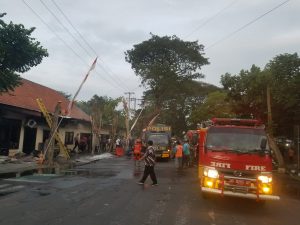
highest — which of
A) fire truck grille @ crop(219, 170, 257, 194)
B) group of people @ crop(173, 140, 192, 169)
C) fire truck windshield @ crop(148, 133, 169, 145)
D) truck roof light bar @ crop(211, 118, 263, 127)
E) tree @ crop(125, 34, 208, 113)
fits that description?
tree @ crop(125, 34, 208, 113)

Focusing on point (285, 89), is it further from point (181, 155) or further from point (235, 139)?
point (235, 139)

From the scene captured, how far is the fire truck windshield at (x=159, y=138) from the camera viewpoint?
115 feet

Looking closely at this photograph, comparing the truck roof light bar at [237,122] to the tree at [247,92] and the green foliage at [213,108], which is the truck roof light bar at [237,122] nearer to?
the tree at [247,92]

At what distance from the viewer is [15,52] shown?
19.1 meters

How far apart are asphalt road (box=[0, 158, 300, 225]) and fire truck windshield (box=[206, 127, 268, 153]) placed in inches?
65.4

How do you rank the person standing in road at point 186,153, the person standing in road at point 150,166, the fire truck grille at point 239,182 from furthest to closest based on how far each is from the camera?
the person standing in road at point 186,153
the person standing in road at point 150,166
the fire truck grille at point 239,182

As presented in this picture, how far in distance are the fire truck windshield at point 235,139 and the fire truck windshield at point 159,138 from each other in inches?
885

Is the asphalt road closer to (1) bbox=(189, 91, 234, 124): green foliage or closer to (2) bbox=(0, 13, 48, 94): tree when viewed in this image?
(2) bbox=(0, 13, 48, 94): tree

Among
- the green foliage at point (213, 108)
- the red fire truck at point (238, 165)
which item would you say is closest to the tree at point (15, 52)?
the red fire truck at point (238, 165)

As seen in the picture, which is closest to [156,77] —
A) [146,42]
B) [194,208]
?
[146,42]

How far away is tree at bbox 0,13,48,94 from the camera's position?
18531 millimetres

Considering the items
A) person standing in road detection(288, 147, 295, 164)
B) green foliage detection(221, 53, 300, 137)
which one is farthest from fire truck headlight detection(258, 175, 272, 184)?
person standing in road detection(288, 147, 295, 164)

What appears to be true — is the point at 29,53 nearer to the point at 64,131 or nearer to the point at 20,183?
the point at 20,183

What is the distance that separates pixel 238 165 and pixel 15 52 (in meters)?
12.4
